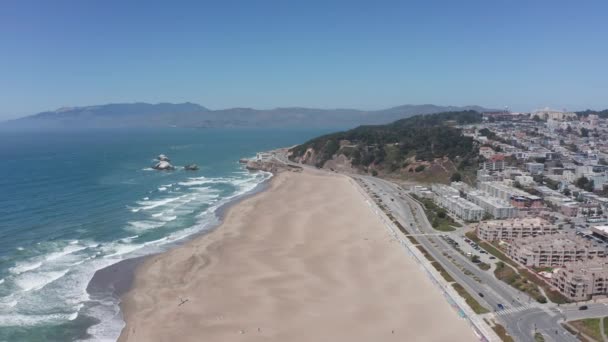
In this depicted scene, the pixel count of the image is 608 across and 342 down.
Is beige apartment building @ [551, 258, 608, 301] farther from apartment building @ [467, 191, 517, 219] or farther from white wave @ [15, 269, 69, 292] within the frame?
white wave @ [15, 269, 69, 292]

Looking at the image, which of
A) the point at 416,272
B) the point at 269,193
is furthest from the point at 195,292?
the point at 269,193

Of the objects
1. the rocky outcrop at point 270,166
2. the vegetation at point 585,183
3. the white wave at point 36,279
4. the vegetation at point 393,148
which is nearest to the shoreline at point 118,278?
the white wave at point 36,279

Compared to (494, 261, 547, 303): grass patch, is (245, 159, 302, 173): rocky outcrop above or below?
above

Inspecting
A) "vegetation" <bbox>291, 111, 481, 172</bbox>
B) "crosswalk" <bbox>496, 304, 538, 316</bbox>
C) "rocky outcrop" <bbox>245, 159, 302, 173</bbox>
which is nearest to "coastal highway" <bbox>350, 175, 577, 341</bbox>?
"crosswalk" <bbox>496, 304, 538, 316</bbox>

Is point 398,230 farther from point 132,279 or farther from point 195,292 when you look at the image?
point 132,279

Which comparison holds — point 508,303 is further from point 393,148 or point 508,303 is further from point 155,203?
point 393,148

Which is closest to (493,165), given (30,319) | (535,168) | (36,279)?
(535,168)

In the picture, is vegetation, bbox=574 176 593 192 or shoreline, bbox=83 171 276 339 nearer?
shoreline, bbox=83 171 276 339
